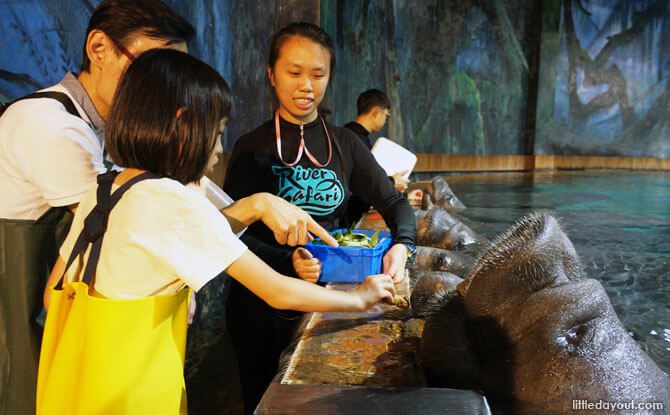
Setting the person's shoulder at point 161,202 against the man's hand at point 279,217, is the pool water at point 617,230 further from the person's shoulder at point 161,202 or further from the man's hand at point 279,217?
the person's shoulder at point 161,202

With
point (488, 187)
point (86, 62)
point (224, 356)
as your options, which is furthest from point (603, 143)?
point (86, 62)

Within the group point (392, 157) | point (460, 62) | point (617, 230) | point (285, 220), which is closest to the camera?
point (285, 220)

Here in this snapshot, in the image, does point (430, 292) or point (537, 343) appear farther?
point (430, 292)

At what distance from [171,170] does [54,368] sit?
1.91 ft

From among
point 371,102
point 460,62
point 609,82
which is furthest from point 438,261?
point 609,82

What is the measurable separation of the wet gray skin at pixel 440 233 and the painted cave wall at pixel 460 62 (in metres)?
2.06

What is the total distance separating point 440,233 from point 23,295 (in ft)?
11.8

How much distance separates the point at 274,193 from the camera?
2.32 meters

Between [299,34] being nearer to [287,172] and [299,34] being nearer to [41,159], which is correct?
[287,172]

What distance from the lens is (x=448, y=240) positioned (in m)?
4.56

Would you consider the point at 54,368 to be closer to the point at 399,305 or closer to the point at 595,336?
the point at 399,305

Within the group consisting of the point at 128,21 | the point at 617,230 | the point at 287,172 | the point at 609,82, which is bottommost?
the point at 617,230

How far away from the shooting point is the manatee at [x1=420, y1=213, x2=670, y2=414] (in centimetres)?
166

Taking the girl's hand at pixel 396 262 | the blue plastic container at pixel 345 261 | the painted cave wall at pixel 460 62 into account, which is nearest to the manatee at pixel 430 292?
the girl's hand at pixel 396 262
